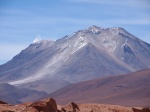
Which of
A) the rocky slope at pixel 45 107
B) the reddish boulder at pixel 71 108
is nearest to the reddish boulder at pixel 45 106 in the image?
the rocky slope at pixel 45 107

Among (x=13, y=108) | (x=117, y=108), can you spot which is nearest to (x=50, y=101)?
(x=13, y=108)

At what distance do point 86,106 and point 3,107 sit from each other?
630cm

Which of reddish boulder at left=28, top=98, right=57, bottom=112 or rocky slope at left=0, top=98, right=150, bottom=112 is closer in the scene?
rocky slope at left=0, top=98, right=150, bottom=112

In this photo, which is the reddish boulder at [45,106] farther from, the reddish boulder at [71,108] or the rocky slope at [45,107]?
the reddish boulder at [71,108]

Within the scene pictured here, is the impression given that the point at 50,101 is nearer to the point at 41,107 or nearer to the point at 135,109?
the point at 41,107

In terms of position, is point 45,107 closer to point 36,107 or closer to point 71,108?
point 36,107

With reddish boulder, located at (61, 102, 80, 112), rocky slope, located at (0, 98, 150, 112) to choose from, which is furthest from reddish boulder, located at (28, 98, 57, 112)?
reddish boulder, located at (61, 102, 80, 112)

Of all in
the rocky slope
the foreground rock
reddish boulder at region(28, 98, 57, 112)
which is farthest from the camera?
reddish boulder at region(28, 98, 57, 112)

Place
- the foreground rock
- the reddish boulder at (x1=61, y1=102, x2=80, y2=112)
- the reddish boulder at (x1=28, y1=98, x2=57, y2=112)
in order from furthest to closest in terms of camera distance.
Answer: the reddish boulder at (x1=61, y1=102, x2=80, y2=112) → the reddish boulder at (x1=28, y1=98, x2=57, y2=112) → the foreground rock

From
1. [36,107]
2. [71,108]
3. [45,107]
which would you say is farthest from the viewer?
[71,108]

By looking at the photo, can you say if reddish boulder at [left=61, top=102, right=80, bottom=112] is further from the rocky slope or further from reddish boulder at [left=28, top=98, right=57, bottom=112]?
reddish boulder at [left=28, top=98, right=57, bottom=112]

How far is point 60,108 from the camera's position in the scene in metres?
23.1

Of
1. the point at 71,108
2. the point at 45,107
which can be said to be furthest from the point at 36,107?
the point at 71,108

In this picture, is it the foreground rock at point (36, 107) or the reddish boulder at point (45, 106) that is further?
the reddish boulder at point (45, 106)
